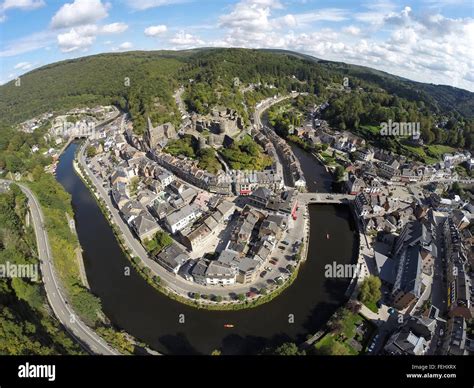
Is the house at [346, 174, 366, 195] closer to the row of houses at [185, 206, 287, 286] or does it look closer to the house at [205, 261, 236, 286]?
the row of houses at [185, 206, 287, 286]

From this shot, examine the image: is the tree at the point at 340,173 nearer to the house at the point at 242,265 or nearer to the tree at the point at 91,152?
the house at the point at 242,265

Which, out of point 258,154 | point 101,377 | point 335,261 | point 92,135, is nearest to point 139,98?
point 92,135

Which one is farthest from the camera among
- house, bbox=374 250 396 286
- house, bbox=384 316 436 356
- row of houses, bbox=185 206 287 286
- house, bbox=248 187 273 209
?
house, bbox=248 187 273 209

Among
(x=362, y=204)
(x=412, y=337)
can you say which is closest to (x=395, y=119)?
(x=362, y=204)

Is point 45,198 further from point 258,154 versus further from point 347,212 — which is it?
point 347,212

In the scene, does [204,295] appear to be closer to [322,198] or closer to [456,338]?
[456,338]
